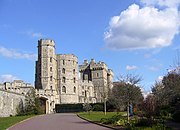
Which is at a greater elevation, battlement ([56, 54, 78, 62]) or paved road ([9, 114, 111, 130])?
battlement ([56, 54, 78, 62])

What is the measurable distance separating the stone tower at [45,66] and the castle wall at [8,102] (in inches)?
1211

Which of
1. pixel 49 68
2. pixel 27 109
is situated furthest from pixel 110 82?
pixel 27 109

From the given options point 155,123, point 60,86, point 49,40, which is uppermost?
point 49,40

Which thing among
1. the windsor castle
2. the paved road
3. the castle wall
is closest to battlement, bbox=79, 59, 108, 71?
the windsor castle

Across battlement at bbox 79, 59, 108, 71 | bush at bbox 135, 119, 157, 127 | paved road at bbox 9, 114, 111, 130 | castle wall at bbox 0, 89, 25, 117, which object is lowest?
paved road at bbox 9, 114, 111, 130

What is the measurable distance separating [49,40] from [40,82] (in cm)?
1217

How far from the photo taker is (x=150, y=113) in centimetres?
2038

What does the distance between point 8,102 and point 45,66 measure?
129 feet

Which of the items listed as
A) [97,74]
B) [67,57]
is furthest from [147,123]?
[97,74]

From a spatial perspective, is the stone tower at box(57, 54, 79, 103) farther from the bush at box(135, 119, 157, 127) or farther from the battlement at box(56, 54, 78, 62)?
the bush at box(135, 119, 157, 127)

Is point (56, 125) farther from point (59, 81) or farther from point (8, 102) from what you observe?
point (59, 81)

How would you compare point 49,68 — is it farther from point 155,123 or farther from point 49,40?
point 155,123

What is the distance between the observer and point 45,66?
284 feet

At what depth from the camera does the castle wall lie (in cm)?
4431
